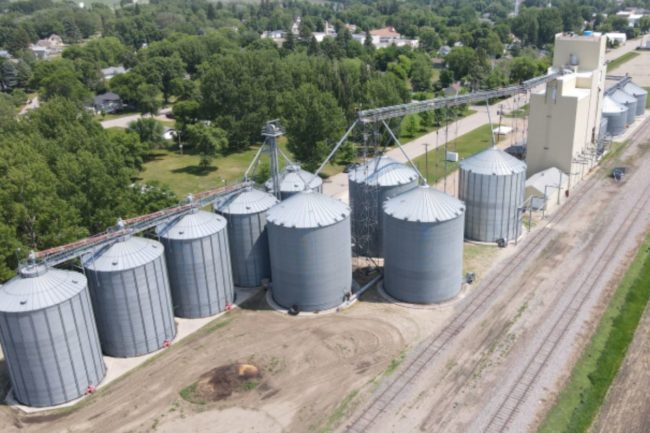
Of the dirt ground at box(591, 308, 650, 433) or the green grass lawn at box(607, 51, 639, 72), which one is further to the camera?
the green grass lawn at box(607, 51, 639, 72)

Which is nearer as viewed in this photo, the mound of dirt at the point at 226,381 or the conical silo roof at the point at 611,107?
the mound of dirt at the point at 226,381

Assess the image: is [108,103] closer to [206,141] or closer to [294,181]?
[206,141]

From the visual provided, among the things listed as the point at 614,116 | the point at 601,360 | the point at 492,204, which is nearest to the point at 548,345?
the point at 601,360

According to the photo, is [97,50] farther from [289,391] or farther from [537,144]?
[289,391]

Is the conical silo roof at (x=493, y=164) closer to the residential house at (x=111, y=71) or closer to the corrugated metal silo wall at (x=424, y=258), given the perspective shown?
the corrugated metal silo wall at (x=424, y=258)

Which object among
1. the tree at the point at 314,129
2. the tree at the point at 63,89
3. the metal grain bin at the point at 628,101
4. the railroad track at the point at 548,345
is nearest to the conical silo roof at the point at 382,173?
the railroad track at the point at 548,345

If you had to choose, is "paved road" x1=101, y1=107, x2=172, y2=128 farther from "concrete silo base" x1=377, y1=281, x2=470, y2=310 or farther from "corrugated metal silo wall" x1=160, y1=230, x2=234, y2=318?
"concrete silo base" x1=377, y1=281, x2=470, y2=310

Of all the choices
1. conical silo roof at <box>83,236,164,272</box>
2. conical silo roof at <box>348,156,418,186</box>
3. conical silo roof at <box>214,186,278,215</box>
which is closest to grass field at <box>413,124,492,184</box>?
conical silo roof at <box>348,156,418,186</box>
